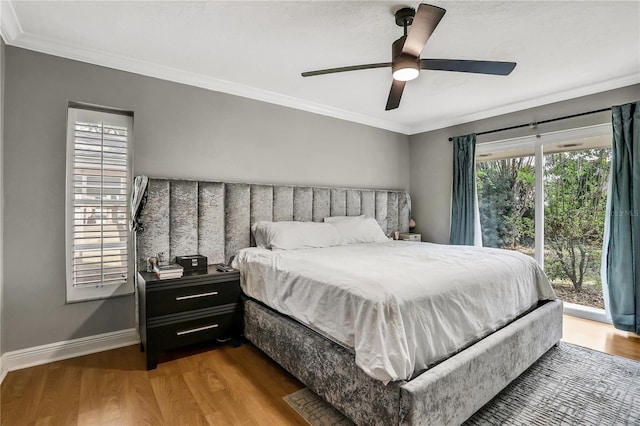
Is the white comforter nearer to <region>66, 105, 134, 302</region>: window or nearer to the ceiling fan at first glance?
<region>66, 105, 134, 302</region>: window

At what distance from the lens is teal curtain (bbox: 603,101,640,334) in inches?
117

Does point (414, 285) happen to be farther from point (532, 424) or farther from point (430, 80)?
point (430, 80)

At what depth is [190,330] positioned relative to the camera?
245 centimetres

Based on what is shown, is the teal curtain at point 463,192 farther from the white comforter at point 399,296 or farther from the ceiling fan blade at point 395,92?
the ceiling fan blade at point 395,92

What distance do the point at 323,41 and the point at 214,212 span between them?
1815 mm

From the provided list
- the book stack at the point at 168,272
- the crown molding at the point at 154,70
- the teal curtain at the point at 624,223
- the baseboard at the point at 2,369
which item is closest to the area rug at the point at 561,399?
the teal curtain at the point at 624,223

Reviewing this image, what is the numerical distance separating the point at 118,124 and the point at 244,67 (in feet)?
4.07

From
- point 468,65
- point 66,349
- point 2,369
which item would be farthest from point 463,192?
point 2,369

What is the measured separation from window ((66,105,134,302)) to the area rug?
6.27 ft

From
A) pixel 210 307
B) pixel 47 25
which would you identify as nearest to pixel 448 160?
pixel 210 307

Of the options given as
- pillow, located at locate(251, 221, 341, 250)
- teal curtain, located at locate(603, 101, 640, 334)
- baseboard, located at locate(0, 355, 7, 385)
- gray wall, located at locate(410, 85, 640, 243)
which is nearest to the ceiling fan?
pillow, located at locate(251, 221, 341, 250)

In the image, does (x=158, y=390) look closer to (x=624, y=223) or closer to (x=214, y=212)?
(x=214, y=212)

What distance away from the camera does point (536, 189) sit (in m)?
3.84

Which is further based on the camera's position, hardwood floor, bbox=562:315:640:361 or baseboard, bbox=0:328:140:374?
hardwood floor, bbox=562:315:640:361
